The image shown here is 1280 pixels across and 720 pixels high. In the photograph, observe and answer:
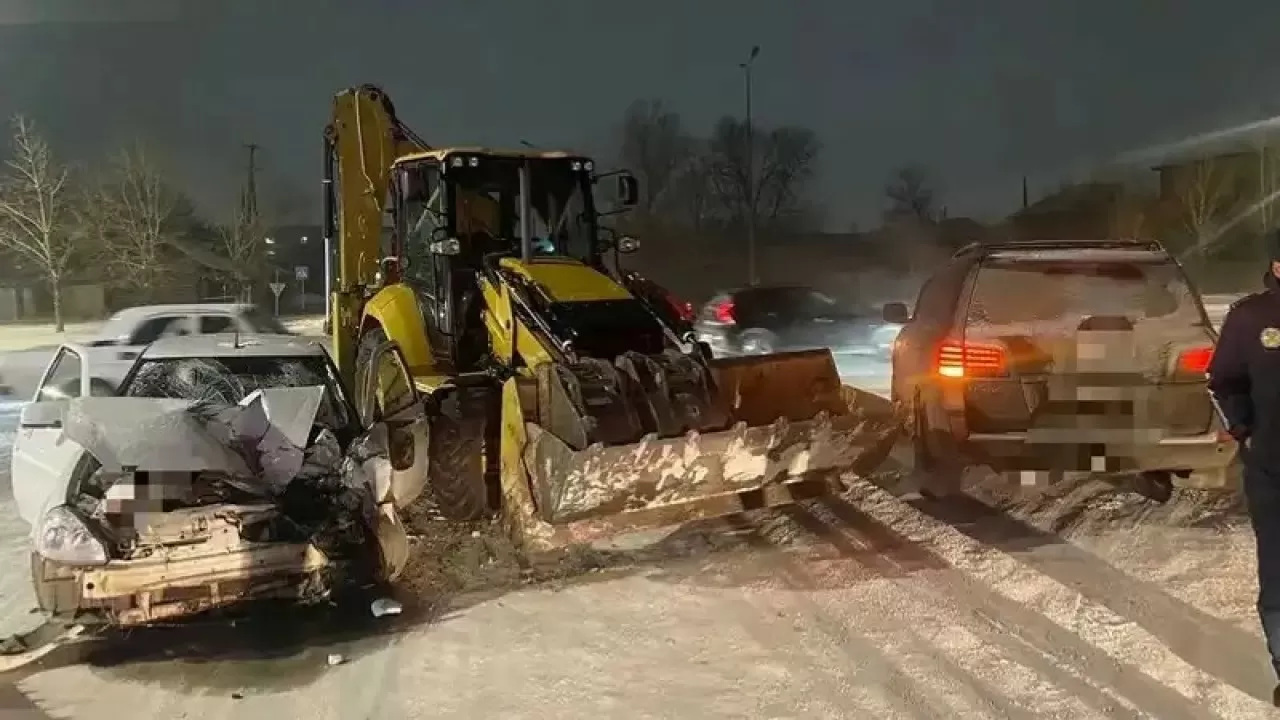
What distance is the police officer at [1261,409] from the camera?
456 cm

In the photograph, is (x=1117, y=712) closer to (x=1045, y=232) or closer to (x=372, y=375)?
(x=372, y=375)

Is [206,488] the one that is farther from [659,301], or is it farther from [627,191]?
[627,191]

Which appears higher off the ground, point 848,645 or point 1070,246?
point 1070,246

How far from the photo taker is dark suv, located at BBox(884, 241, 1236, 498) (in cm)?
709

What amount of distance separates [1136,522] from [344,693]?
17.9 ft

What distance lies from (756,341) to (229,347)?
13572mm

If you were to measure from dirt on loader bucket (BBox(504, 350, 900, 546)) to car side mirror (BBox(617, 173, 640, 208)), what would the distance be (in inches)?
81.3

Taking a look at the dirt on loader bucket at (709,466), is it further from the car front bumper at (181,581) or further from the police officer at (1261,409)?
the police officer at (1261,409)

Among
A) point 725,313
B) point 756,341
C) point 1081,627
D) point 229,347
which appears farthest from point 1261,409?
point 725,313

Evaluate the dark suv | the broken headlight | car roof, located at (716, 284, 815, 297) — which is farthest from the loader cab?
car roof, located at (716, 284, 815, 297)

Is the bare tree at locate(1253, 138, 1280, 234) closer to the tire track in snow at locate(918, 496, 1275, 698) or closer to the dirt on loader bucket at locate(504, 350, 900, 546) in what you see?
the tire track in snow at locate(918, 496, 1275, 698)

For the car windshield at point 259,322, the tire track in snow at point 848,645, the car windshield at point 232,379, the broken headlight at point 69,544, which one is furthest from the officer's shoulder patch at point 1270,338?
the car windshield at point 259,322

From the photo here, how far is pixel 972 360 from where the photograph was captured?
731 cm

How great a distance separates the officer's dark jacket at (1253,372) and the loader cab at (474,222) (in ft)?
17.4
